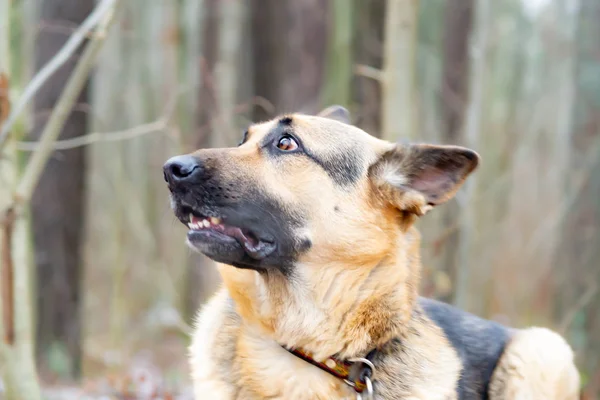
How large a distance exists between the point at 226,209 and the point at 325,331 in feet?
2.62

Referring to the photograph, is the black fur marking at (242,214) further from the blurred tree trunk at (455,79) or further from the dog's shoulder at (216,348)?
the blurred tree trunk at (455,79)

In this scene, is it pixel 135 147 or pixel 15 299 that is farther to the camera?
pixel 135 147

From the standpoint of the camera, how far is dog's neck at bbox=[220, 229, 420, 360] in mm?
3541

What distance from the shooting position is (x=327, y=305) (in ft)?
11.8

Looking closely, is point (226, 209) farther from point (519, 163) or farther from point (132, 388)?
point (519, 163)

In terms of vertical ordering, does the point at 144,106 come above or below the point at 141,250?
above

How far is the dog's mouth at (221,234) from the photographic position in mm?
3400

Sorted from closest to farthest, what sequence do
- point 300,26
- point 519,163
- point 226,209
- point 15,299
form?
point 226,209, point 15,299, point 300,26, point 519,163

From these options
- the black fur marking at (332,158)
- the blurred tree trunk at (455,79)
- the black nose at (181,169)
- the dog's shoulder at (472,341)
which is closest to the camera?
the black nose at (181,169)

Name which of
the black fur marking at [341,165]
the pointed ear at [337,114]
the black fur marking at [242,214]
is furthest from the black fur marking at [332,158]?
the pointed ear at [337,114]

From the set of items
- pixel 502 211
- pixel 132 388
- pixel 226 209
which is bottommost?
pixel 502 211

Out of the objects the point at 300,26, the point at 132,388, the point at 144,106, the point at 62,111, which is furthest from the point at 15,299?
the point at 144,106

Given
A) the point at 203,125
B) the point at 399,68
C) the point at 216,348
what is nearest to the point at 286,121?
the point at 216,348

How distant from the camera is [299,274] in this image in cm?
362
